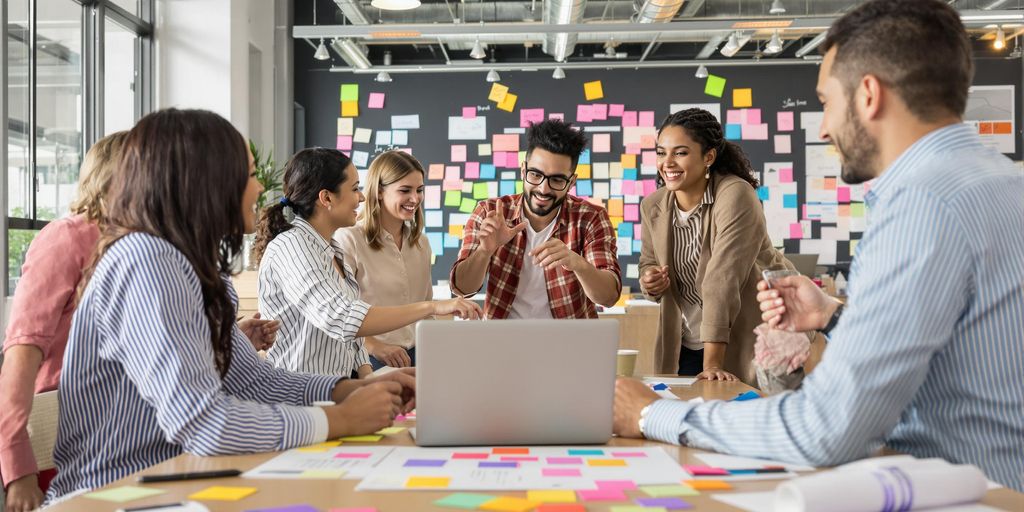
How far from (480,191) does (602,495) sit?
6.41m

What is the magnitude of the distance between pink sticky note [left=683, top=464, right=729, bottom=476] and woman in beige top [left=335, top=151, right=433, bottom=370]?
74.8 inches

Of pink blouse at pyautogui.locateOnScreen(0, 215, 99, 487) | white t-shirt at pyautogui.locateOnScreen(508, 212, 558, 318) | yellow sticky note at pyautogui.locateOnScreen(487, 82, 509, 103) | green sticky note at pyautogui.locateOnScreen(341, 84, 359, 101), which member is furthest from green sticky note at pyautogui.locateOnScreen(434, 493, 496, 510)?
green sticky note at pyautogui.locateOnScreen(341, 84, 359, 101)

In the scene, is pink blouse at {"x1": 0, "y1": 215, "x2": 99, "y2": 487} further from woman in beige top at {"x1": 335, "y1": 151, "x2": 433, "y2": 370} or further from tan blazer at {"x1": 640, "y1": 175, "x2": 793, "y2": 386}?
tan blazer at {"x1": 640, "y1": 175, "x2": 793, "y2": 386}

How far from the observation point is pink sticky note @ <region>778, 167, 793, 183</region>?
24.6 feet

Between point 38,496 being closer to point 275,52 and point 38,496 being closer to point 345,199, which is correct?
point 345,199

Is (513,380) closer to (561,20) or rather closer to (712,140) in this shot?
(712,140)

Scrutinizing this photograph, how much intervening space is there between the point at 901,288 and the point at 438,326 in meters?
0.68

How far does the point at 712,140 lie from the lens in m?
2.90

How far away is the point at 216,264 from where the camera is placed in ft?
5.26

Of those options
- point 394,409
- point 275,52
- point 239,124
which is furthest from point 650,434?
point 275,52

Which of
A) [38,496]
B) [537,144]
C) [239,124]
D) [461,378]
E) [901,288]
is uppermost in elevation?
[239,124]

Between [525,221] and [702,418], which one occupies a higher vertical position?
[525,221]

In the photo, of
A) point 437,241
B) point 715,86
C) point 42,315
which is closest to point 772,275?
point 42,315

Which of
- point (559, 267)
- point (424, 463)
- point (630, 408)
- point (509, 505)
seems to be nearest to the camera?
point (509, 505)
